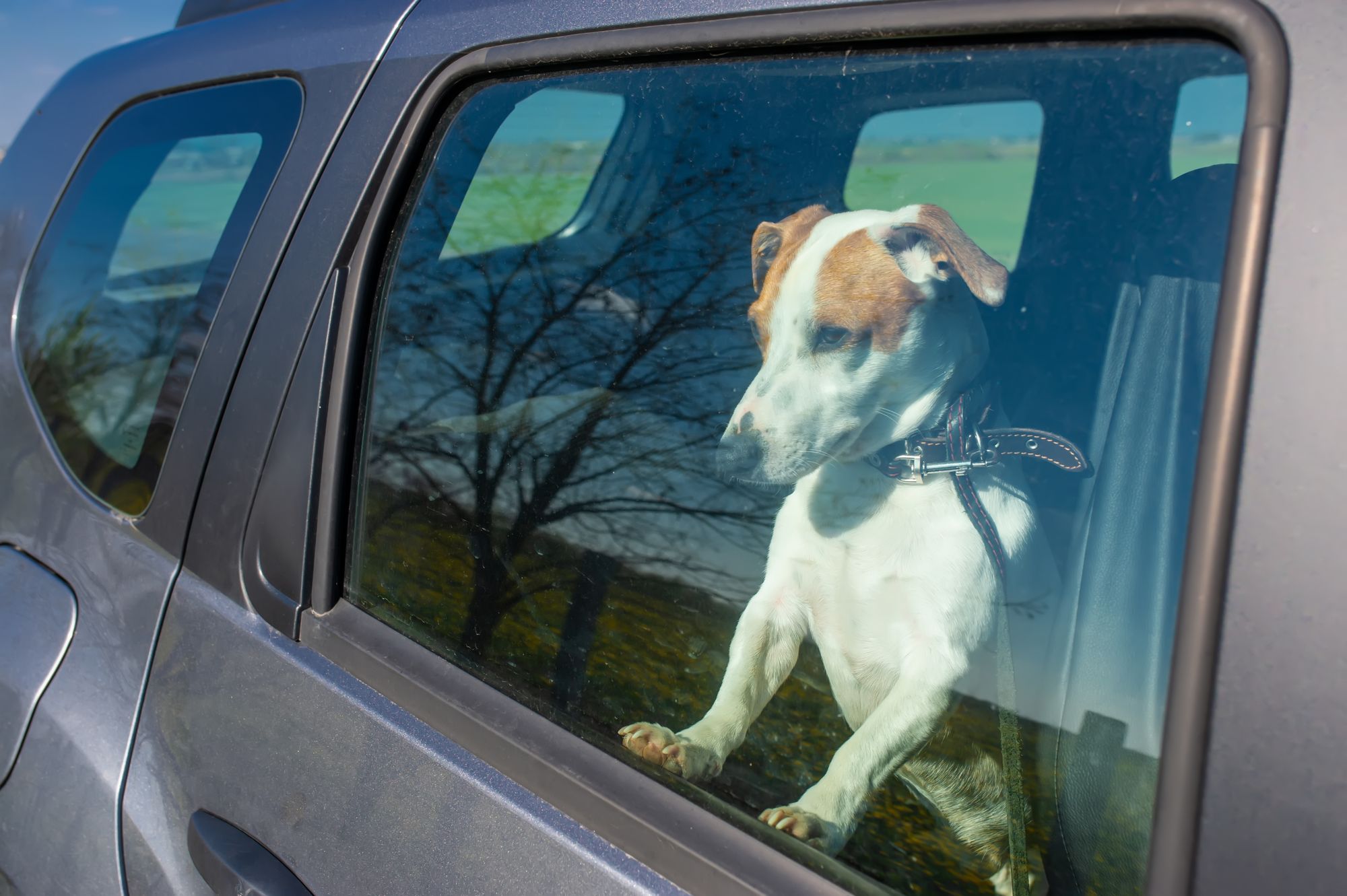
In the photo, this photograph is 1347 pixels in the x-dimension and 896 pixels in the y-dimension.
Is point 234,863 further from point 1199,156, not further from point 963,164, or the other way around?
point 1199,156

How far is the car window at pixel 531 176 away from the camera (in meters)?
1.44

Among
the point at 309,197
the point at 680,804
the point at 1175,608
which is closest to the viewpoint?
the point at 1175,608

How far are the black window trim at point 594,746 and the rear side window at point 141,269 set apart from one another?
40 cm

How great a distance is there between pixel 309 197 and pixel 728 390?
0.79 meters

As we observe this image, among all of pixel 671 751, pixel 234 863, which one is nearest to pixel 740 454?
pixel 671 751

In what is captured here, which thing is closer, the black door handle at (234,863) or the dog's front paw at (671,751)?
the dog's front paw at (671,751)

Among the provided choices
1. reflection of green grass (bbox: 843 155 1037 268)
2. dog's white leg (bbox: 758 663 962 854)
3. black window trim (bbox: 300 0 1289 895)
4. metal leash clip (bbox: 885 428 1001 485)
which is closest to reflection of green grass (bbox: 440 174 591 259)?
black window trim (bbox: 300 0 1289 895)

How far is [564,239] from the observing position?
1.41 m

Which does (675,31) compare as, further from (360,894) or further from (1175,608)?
(360,894)

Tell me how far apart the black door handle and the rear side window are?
0.59 m

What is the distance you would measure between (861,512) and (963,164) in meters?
0.40

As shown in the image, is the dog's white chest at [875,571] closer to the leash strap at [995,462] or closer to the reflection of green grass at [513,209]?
the leash strap at [995,462]

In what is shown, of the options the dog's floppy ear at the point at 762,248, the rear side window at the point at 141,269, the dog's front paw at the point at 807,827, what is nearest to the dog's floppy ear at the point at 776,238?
the dog's floppy ear at the point at 762,248

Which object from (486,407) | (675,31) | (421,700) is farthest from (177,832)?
(675,31)
